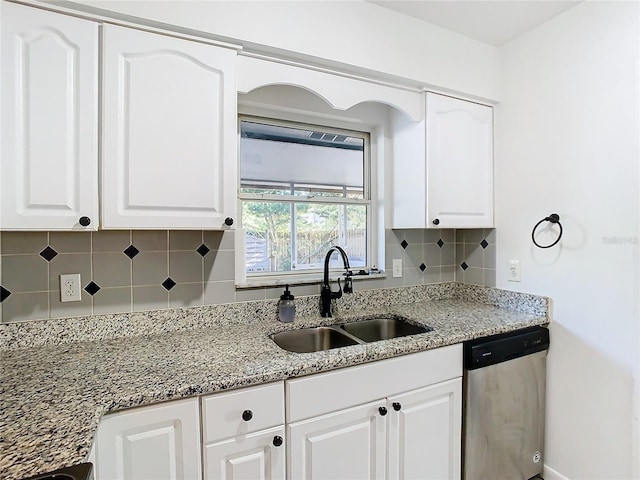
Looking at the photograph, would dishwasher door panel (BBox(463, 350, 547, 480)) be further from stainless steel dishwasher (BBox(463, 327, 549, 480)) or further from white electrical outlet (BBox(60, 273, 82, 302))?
white electrical outlet (BBox(60, 273, 82, 302))

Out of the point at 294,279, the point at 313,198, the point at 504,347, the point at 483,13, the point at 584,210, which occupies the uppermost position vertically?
the point at 483,13

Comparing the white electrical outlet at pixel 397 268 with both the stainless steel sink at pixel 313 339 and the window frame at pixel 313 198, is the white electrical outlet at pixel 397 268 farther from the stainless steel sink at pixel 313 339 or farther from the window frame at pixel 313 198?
the stainless steel sink at pixel 313 339

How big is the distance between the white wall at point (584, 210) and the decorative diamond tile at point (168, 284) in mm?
1886

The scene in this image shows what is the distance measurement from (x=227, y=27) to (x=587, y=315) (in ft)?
6.98

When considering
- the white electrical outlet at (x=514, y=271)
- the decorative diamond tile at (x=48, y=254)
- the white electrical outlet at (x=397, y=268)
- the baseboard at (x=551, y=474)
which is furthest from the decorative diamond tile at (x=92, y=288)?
the baseboard at (x=551, y=474)

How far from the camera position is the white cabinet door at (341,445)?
1289mm

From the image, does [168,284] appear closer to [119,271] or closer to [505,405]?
[119,271]

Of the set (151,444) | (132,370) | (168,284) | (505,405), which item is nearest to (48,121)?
(168,284)

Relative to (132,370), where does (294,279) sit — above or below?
above

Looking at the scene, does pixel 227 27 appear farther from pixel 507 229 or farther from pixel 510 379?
pixel 510 379

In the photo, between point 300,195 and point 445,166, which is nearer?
point 445,166

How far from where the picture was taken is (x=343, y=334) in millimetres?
1772

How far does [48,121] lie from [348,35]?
1.30m

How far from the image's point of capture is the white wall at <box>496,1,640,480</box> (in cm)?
159
